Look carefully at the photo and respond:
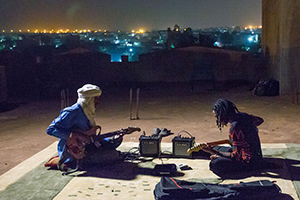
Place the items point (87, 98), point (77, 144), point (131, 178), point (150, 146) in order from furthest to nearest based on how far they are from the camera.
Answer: point (150, 146), point (87, 98), point (77, 144), point (131, 178)

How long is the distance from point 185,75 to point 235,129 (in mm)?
16194

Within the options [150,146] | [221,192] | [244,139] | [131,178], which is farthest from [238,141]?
[150,146]

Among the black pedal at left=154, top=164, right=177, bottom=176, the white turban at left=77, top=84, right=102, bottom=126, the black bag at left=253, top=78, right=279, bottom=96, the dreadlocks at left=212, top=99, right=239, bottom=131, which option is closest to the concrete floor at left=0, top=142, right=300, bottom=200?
the black pedal at left=154, top=164, right=177, bottom=176

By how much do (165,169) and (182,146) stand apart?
0.82 meters

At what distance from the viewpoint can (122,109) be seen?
485 inches

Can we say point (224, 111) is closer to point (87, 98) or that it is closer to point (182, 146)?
point (182, 146)

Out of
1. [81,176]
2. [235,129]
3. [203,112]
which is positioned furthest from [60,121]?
[203,112]

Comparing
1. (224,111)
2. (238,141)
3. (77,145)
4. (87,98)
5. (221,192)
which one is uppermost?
(87,98)

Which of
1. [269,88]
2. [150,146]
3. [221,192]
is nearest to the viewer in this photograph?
[221,192]

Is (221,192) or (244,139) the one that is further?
(244,139)

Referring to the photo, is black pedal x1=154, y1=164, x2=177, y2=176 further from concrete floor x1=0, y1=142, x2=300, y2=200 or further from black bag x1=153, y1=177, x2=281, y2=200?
black bag x1=153, y1=177, x2=281, y2=200

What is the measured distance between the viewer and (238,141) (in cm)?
486

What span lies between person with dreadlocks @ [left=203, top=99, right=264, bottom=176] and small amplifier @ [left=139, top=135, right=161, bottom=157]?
122 centimetres

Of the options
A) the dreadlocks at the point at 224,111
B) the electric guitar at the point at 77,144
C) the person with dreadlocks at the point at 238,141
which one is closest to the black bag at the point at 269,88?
the person with dreadlocks at the point at 238,141
